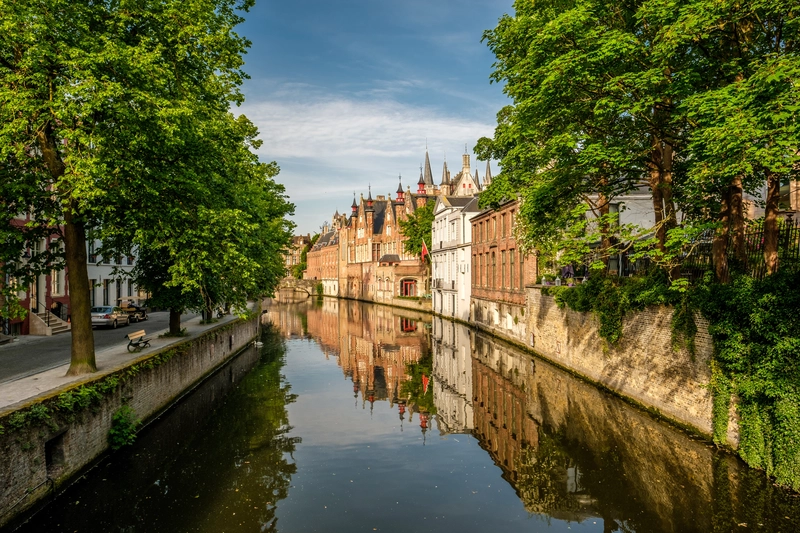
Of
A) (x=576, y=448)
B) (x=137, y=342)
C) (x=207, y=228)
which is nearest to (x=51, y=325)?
(x=137, y=342)

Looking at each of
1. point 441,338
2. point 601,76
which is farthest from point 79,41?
point 441,338

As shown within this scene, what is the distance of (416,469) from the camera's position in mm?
12703

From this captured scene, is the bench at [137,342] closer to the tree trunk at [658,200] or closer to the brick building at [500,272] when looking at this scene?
the tree trunk at [658,200]

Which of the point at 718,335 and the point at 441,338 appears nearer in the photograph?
the point at 718,335

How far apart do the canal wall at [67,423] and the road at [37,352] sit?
2.81m

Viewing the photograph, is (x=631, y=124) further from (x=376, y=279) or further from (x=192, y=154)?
(x=376, y=279)

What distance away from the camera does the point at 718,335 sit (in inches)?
499

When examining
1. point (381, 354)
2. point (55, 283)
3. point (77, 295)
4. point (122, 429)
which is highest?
point (55, 283)

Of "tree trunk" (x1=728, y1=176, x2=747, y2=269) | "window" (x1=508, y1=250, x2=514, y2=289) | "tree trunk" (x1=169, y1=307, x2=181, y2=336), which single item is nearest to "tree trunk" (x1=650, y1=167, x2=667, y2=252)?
"tree trunk" (x1=728, y1=176, x2=747, y2=269)

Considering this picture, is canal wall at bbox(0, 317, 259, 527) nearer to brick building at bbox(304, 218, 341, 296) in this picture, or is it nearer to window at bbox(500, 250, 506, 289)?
window at bbox(500, 250, 506, 289)

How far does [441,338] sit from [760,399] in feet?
87.4

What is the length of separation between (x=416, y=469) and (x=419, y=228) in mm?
52496

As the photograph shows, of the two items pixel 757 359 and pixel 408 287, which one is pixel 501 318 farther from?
pixel 408 287

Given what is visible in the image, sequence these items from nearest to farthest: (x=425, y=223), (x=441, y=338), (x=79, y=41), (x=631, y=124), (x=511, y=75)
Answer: (x=79, y=41), (x=631, y=124), (x=511, y=75), (x=441, y=338), (x=425, y=223)
